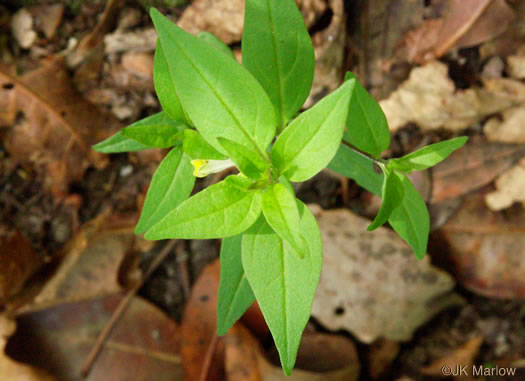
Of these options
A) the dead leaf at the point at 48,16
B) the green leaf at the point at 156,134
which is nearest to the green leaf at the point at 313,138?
the green leaf at the point at 156,134

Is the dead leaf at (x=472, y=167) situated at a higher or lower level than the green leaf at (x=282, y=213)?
lower

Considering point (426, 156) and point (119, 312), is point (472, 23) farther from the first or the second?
point (119, 312)

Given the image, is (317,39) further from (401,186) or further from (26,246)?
(26,246)

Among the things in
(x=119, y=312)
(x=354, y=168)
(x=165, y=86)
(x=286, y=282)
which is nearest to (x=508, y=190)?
(x=354, y=168)

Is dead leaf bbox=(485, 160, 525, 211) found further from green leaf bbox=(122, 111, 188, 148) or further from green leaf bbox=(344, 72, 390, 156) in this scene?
green leaf bbox=(122, 111, 188, 148)

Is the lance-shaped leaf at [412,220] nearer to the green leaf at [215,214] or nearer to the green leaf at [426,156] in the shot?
Answer: the green leaf at [426,156]

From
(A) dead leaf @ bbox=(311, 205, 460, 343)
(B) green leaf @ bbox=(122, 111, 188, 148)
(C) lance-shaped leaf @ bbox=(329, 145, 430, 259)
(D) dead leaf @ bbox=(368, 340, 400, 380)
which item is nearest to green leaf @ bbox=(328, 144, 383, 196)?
(C) lance-shaped leaf @ bbox=(329, 145, 430, 259)
